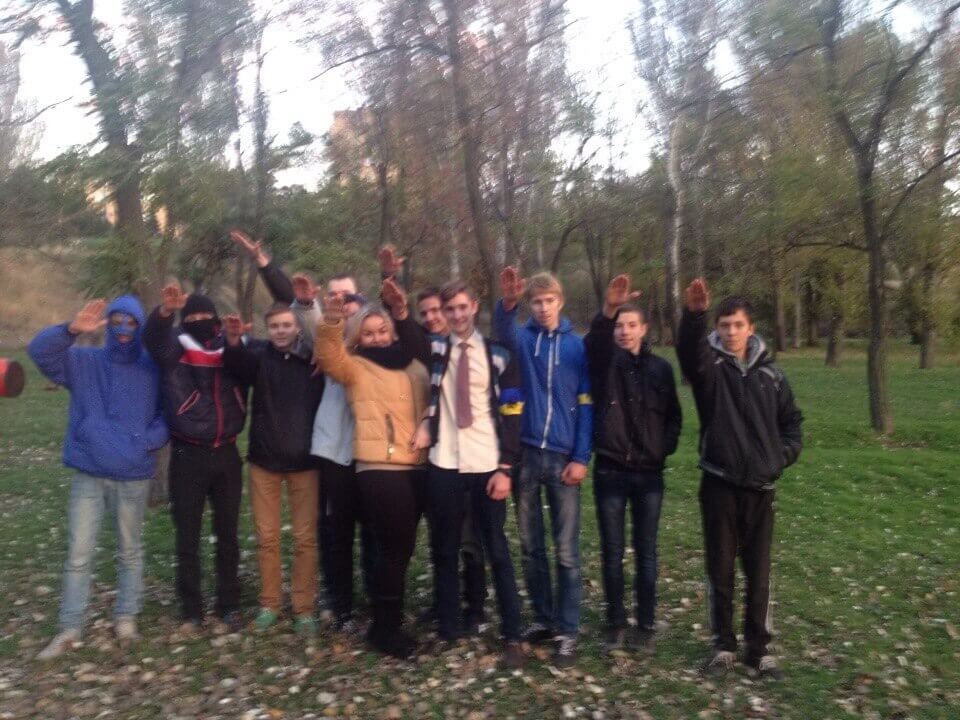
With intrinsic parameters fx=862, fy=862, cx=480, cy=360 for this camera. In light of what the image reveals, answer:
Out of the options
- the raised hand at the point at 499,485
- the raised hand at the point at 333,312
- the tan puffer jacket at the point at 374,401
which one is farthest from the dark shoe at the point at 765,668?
the raised hand at the point at 333,312

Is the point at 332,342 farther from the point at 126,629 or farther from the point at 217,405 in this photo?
the point at 126,629

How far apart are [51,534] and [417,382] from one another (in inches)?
222

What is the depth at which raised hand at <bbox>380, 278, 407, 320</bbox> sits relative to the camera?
5715 millimetres

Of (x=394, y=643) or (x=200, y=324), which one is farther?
(x=200, y=324)

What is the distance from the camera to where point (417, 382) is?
5820 mm

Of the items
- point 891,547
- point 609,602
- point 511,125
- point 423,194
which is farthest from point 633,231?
point 609,602

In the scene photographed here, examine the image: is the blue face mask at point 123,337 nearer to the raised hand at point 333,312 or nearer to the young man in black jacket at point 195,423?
the young man in black jacket at point 195,423

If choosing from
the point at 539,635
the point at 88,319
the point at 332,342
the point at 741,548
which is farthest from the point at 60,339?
the point at 741,548

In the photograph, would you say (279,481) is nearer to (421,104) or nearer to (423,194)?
(421,104)

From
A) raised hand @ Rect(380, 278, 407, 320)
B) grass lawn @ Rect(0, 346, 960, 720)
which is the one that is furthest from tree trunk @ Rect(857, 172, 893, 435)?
raised hand @ Rect(380, 278, 407, 320)

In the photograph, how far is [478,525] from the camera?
227 inches

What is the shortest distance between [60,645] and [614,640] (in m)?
3.79

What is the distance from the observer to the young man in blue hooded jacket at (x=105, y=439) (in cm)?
589

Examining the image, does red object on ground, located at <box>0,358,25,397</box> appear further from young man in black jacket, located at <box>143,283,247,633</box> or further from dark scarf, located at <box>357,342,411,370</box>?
dark scarf, located at <box>357,342,411,370</box>
